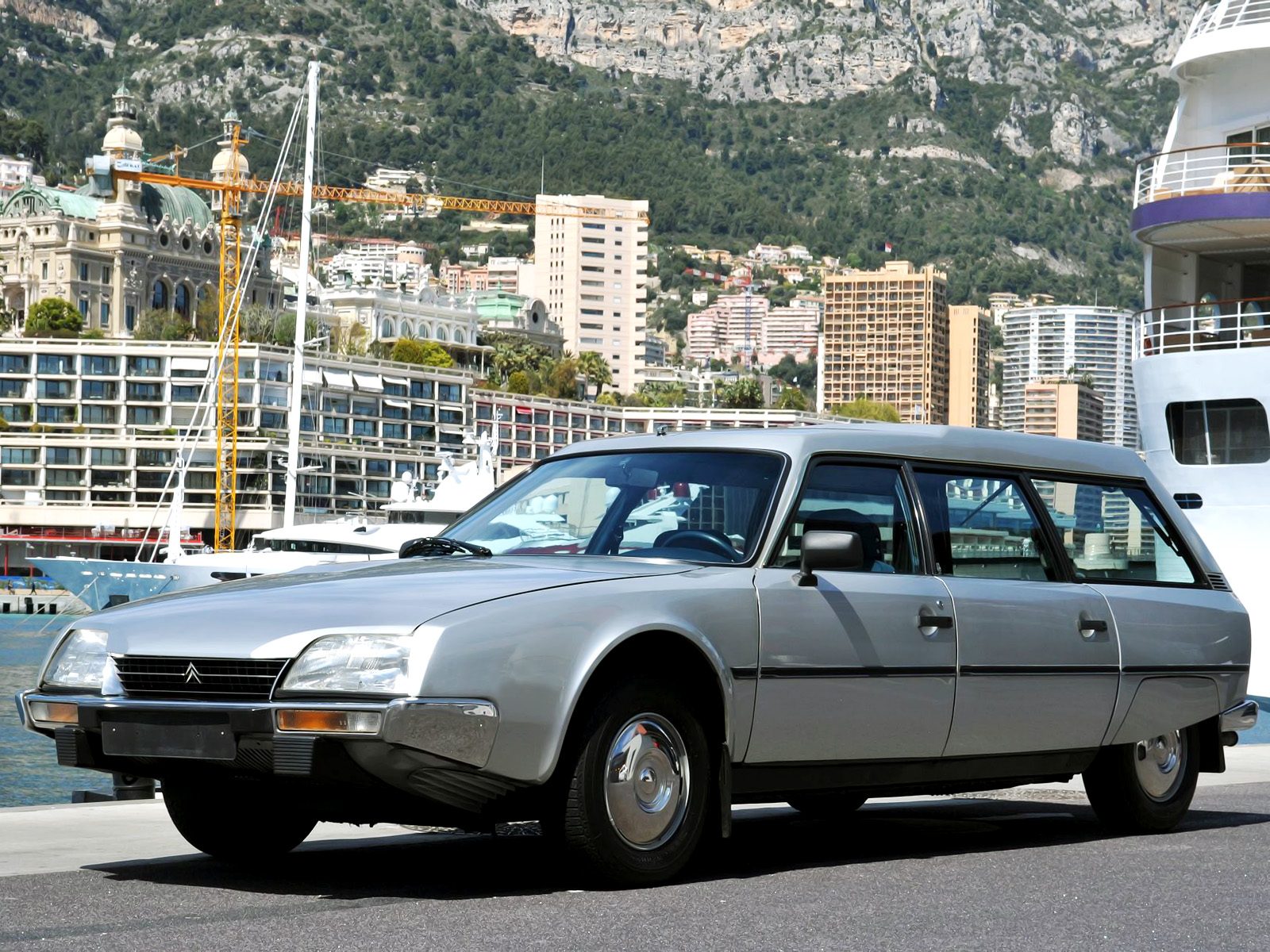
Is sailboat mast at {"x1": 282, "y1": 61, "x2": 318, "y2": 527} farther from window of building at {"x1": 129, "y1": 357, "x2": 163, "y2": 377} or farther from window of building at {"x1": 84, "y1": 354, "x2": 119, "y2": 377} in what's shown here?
window of building at {"x1": 84, "y1": 354, "x2": 119, "y2": 377}

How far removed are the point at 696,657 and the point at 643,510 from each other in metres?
0.86

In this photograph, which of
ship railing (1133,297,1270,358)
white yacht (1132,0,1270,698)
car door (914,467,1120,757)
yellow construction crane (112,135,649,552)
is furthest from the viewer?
yellow construction crane (112,135,649,552)

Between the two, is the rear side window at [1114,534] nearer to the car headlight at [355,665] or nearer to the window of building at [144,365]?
the car headlight at [355,665]

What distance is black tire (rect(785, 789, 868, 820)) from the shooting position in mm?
6863

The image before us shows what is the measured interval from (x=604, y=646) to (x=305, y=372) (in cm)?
13470

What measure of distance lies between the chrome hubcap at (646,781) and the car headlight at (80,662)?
65.4 inches

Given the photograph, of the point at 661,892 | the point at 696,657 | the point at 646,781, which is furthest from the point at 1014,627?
Answer: the point at 661,892

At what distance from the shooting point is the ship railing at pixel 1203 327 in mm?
25281

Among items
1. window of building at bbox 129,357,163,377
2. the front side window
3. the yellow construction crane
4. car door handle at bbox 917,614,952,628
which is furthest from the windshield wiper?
window of building at bbox 129,357,163,377

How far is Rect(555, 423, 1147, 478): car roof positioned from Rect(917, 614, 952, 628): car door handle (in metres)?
0.67

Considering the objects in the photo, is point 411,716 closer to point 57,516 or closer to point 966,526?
point 966,526

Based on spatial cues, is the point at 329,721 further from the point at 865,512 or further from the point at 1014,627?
the point at 1014,627

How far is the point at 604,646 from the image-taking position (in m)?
5.89

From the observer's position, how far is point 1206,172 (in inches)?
1067
